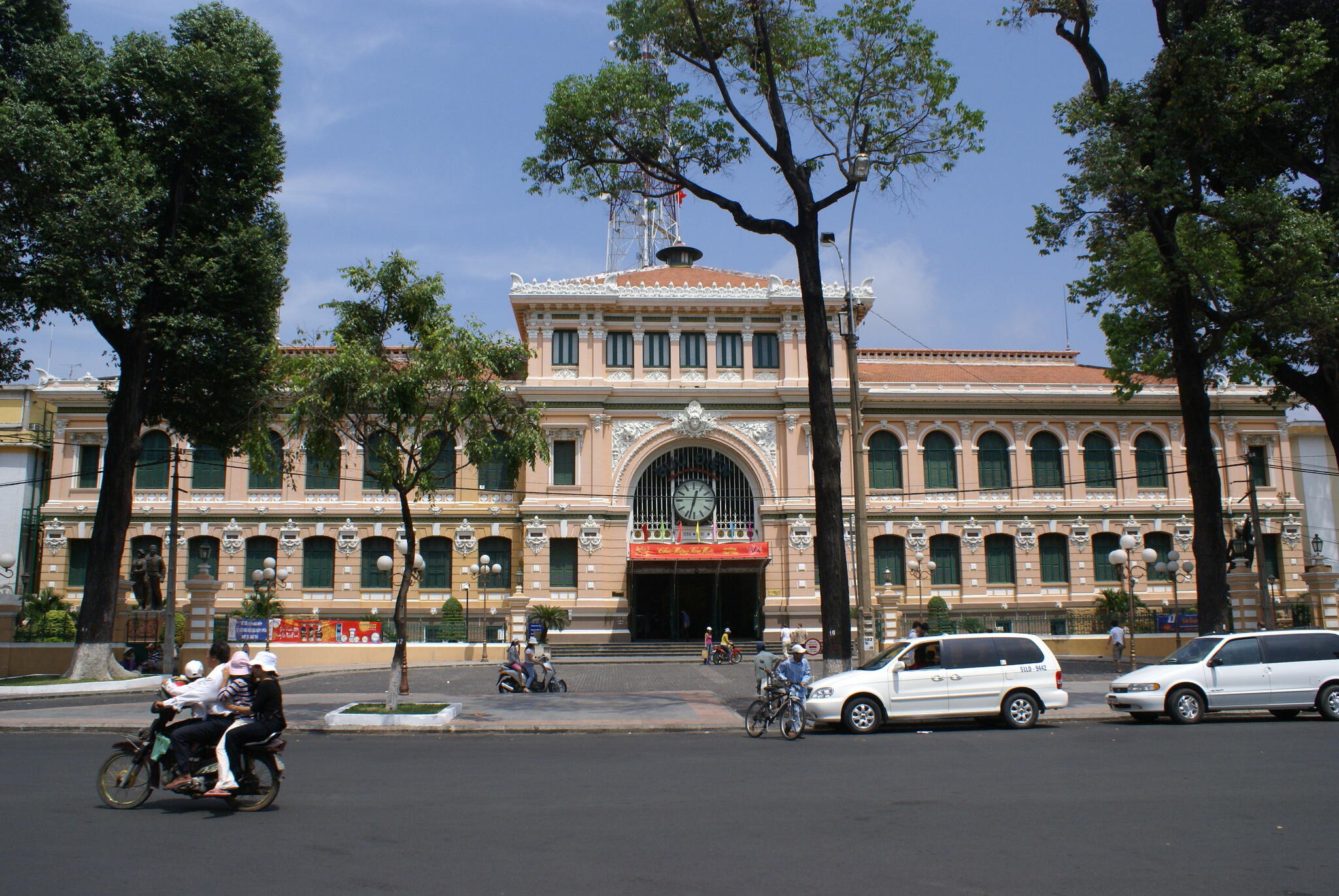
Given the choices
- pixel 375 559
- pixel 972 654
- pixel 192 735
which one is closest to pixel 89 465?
pixel 375 559

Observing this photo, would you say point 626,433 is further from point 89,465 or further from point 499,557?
point 89,465

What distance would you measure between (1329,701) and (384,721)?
16.2m

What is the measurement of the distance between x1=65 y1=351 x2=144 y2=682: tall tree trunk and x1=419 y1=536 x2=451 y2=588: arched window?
1635cm

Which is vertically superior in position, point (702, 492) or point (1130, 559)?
point (702, 492)

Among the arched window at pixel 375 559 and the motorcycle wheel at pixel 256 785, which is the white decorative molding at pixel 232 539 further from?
the motorcycle wheel at pixel 256 785

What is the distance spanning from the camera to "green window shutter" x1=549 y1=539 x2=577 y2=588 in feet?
130

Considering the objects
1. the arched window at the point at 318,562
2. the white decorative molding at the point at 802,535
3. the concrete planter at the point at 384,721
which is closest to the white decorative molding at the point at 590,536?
the white decorative molding at the point at 802,535

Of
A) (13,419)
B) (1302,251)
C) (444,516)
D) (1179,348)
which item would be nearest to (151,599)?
(444,516)

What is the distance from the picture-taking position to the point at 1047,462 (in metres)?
43.3

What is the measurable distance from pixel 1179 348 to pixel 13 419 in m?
44.6

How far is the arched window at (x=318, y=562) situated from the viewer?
41156 millimetres

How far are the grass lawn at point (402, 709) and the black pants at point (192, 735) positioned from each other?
812 centimetres

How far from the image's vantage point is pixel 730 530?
134 feet

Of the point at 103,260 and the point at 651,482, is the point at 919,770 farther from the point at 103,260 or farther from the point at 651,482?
the point at 651,482
